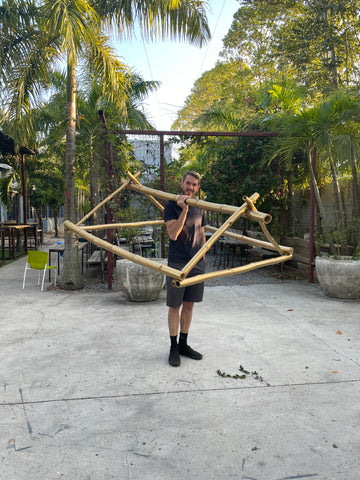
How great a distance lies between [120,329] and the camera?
175 inches

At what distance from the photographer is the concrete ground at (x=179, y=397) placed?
6.78ft

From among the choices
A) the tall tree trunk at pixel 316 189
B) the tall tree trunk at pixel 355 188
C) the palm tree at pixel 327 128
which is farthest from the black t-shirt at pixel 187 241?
the tall tree trunk at pixel 355 188

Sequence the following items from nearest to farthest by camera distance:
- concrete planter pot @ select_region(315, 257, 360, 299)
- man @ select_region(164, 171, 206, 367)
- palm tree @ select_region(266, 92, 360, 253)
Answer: man @ select_region(164, 171, 206, 367)
concrete planter pot @ select_region(315, 257, 360, 299)
palm tree @ select_region(266, 92, 360, 253)

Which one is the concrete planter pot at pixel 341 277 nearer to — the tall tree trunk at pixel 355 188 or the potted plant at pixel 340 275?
the potted plant at pixel 340 275

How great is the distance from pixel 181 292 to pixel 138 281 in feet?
7.60

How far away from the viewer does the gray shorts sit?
3.32m

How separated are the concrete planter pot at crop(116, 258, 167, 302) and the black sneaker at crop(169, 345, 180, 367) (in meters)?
2.15

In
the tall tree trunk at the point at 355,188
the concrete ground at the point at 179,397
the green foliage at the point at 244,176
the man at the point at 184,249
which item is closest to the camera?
the concrete ground at the point at 179,397

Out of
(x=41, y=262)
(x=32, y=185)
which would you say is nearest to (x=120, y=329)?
(x=41, y=262)

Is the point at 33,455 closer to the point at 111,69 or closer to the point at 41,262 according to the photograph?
the point at 41,262

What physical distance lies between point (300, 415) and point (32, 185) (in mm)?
14738

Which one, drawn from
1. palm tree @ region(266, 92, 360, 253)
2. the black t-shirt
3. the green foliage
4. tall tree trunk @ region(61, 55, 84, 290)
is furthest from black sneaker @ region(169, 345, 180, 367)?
the green foliage

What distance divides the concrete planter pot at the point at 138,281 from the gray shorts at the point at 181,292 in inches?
82.5

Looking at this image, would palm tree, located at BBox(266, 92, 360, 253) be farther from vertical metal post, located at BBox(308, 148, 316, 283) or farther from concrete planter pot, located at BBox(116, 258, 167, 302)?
concrete planter pot, located at BBox(116, 258, 167, 302)
